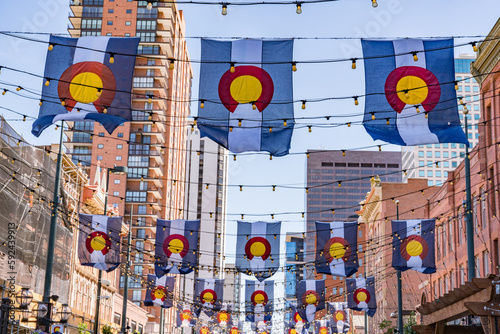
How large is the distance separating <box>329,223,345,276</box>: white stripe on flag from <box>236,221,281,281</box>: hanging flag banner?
280 cm

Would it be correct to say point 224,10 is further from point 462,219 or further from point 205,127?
point 462,219

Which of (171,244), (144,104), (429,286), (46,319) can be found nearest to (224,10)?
(46,319)

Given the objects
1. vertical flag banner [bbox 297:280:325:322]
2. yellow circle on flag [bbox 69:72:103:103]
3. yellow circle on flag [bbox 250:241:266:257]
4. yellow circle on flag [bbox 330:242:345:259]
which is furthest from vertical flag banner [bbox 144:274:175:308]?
yellow circle on flag [bbox 69:72:103:103]

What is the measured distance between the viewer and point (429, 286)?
63156 millimetres

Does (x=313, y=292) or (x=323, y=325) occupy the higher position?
(x=323, y=325)

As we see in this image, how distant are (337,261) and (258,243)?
419 centimetres

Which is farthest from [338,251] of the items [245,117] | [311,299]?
[311,299]

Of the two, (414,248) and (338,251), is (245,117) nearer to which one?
(338,251)

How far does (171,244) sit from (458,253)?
80.6ft

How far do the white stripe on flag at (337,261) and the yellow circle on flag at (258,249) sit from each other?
356 cm

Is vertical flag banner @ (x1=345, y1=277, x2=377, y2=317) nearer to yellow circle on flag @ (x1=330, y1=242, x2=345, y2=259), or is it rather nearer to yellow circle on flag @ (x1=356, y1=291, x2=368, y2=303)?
yellow circle on flag @ (x1=356, y1=291, x2=368, y2=303)

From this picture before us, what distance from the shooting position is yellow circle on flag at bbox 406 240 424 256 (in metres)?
36.2

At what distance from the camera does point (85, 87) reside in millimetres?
21062

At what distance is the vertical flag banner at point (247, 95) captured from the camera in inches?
848
